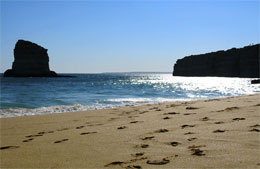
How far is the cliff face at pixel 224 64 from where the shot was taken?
8297 cm

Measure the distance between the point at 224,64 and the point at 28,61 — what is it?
3215 inches

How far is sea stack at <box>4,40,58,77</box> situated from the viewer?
98.8 meters

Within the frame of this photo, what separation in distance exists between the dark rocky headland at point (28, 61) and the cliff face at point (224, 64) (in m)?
69.3

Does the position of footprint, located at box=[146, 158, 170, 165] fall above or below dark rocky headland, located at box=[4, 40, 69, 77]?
below

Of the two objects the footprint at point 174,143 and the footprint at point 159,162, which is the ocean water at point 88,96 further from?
the footprint at point 159,162

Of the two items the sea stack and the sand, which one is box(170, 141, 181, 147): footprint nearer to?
the sand

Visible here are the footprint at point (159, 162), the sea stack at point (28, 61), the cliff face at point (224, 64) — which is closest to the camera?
the footprint at point (159, 162)

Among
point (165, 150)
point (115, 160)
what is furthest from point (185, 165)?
point (115, 160)

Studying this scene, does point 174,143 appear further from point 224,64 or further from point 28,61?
point 28,61

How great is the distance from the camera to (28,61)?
330 feet

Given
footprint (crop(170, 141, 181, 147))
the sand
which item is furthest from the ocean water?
footprint (crop(170, 141, 181, 147))

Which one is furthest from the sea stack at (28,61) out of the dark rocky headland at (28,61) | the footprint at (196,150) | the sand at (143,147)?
the footprint at (196,150)

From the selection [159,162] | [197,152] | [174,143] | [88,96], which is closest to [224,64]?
[88,96]

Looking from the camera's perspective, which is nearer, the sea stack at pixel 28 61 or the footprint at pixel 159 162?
the footprint at pixel 159 162
